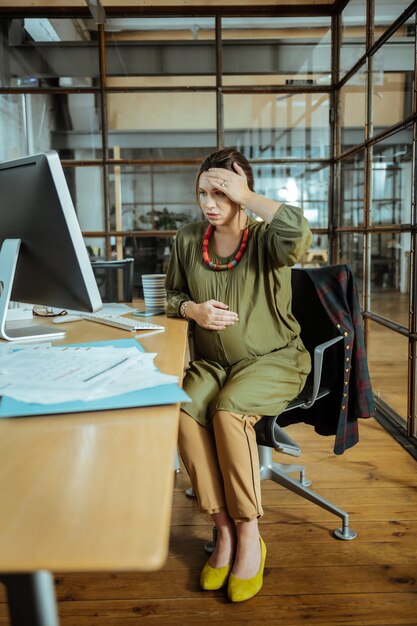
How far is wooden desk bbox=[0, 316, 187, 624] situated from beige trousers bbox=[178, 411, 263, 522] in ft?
2.16

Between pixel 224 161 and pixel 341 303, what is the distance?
0.62 metres

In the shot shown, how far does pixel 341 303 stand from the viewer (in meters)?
1.88

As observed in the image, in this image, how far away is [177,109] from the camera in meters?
3.78

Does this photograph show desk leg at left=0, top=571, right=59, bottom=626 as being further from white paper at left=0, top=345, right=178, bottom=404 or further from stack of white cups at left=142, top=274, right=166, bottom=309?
stack of white cups at left=142, top=274, right=166, bottom=309

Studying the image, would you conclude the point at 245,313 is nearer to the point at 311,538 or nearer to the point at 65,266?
the point at 65,266

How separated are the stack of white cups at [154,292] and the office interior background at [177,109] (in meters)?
1.80

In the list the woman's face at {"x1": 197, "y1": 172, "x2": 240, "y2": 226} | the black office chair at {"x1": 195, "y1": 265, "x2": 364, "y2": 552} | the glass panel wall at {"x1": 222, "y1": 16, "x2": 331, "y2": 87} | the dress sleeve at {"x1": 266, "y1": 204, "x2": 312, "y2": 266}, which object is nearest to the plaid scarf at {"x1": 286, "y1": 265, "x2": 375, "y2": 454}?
the black office chair at {"x1": 195, "y1": 265, "x2": 364, "y2": 552}

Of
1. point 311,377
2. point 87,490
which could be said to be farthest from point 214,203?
point 87,490

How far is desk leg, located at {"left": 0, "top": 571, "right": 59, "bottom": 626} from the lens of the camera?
0.60 metres

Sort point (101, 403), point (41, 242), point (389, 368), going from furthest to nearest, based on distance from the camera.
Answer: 1. point (389, 368)
2. point (41, 242)
3. point (101, 403)

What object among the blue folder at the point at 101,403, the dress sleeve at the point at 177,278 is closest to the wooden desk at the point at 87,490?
the blue folder at the point at 101,403

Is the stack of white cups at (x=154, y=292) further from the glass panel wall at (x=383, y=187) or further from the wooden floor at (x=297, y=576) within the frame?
the glass panel wall at (x=383, y=187)

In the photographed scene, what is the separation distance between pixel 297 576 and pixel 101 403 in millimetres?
1144

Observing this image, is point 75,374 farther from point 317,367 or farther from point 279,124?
point 279,124
